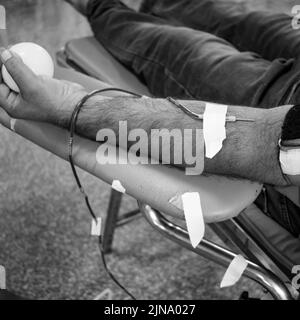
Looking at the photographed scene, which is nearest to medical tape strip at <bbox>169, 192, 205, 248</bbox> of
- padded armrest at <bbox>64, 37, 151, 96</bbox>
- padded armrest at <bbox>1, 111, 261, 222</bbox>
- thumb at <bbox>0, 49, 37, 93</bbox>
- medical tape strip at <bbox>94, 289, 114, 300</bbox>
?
padded armrest at <bbox>1, 111, 261, 222</bbox>

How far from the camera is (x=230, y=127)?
2.19 ft

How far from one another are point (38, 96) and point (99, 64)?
37cm

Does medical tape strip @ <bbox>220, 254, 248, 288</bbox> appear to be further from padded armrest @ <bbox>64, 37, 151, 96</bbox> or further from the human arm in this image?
padded armrest @ <bbox>64, 37, 151, 96</bbox>

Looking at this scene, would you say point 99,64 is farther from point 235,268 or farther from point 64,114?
point 235,268

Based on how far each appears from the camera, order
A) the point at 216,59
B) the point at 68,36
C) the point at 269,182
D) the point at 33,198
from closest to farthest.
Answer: the point at 269,182 → the point at 216,59 → the point at 33,198 → the point at 68,36

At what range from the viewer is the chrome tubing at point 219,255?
0.73 m

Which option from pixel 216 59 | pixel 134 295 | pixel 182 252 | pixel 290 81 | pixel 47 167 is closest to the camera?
pixel 290 81

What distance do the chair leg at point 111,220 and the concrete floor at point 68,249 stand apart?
3 cm

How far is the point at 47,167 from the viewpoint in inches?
63.8

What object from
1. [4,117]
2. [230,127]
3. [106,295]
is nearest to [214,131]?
[230,127]

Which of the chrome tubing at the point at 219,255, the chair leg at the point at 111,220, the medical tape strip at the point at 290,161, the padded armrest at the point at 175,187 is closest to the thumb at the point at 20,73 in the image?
the padded armrest at the point at 175,187

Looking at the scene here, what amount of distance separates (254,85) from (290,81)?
0.20 feet
